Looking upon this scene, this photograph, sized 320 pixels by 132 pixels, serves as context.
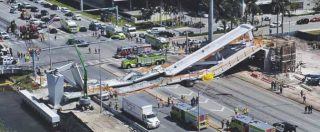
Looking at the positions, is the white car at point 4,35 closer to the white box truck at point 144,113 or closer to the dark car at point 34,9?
the dark car at point 34,9

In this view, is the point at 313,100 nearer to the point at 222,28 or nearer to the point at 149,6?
the point at 222,28

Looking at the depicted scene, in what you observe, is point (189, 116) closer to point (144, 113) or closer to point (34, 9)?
point (144, 113)

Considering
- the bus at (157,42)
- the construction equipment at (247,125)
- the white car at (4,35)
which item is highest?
the white car at (4,35)

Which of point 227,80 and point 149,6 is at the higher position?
point 149,6

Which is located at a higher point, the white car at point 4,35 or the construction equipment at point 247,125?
the white car at point 4,35

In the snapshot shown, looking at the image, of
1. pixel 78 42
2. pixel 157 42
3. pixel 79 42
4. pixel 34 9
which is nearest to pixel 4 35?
pixel 78 42

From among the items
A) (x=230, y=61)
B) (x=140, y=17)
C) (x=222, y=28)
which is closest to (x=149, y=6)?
(x=140, y=17)

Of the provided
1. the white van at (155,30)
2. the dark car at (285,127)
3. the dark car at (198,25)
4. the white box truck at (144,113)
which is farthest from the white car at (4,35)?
the dark car at (285,127)
